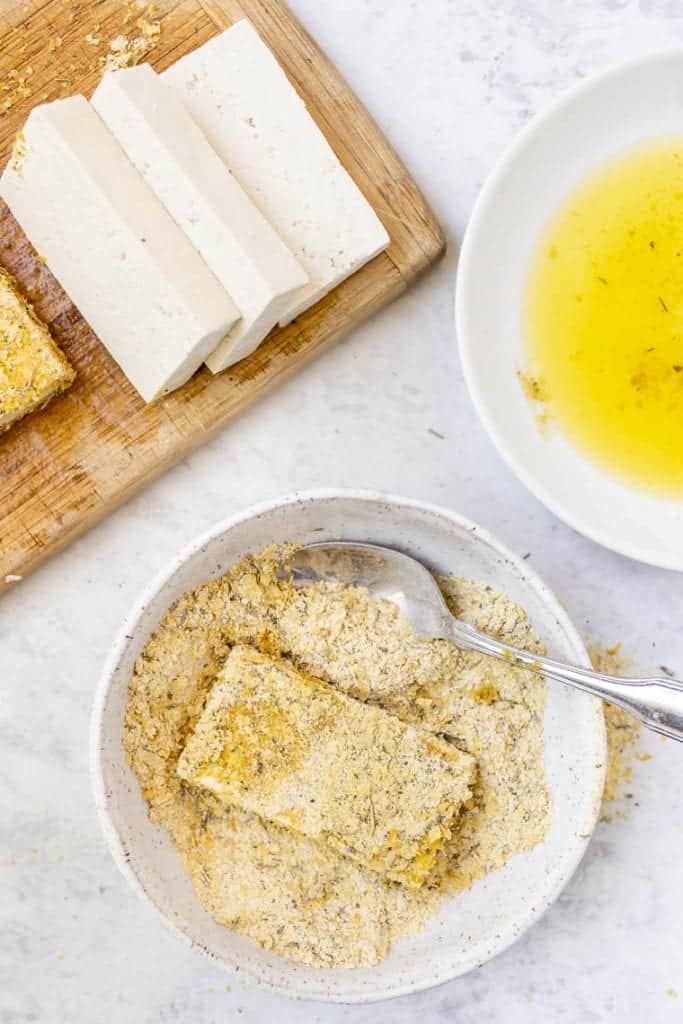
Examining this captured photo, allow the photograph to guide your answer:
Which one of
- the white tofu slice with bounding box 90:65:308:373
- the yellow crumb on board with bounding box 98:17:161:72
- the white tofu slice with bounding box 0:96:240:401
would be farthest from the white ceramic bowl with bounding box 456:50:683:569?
the yellow crumb on board with bounding box 98:17:161:72

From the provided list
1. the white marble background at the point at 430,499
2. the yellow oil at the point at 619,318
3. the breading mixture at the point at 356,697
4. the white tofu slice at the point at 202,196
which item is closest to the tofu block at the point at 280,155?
the white tofu slice at the point at 202,196

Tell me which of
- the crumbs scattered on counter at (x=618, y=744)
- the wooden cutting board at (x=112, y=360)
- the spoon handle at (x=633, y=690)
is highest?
the wooden cutting board at (x=112, y=360)

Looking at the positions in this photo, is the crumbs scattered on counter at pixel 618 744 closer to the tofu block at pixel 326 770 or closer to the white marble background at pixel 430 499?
the white marble background at pixel 430 499

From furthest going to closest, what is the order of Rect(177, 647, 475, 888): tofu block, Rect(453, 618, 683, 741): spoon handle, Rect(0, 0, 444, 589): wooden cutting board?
Rect(0, 0, 444, 589): wooden cutting board < Rect(177, 647, 475, 888): tofu block < Rect(453, 618, 683, 741): spoon handle

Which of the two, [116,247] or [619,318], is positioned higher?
[116,247]

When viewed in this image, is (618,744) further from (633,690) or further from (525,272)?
(525,272)

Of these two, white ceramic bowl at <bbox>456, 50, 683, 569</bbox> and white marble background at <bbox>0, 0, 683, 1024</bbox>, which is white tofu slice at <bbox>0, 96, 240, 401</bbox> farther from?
white ceramic bowl at <bbox>456, 50, 683, 569</bbox>

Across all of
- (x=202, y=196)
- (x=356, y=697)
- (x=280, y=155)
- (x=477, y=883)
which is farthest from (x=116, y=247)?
(x=477, y=883)
